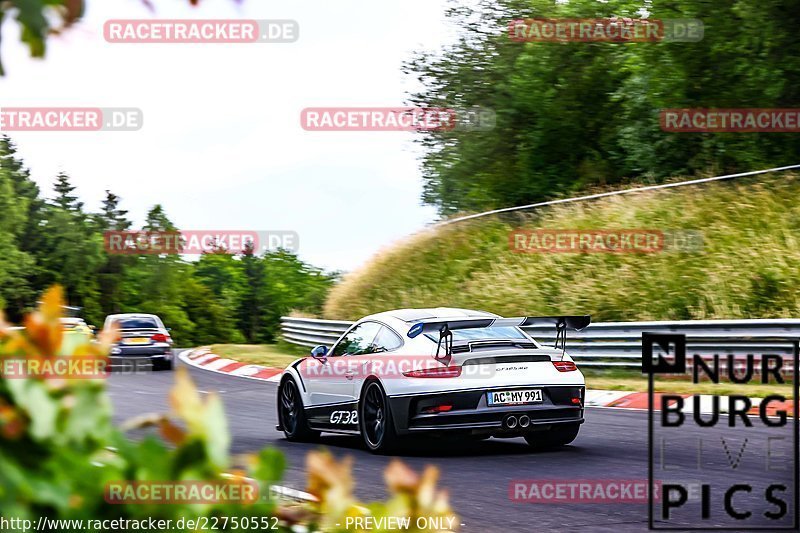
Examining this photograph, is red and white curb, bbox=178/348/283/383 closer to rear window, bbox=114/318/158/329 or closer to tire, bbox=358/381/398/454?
rear window, bbox=114/318/158/329

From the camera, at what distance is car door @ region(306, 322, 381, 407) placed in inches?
424

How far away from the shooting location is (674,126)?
25219 mm

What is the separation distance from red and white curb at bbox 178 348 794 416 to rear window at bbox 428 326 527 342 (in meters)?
1.65

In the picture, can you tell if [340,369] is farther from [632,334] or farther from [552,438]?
[632,334]

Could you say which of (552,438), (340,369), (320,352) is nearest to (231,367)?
(320,352)

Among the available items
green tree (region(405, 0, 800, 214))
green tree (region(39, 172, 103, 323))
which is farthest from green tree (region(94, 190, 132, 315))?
green tree (region(405, 0, 800, 214))

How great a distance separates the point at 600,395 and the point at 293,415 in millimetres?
5231

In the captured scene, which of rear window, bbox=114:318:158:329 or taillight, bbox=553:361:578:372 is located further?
rear window, bbox=114:318:158:329

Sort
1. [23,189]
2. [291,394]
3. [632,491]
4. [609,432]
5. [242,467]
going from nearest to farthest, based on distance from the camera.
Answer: [242,467] < [632,491] < [609,432] < [291,394] < [23,189]

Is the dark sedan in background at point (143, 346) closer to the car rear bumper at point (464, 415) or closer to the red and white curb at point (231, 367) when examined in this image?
the red and white curb at point (231, 367)

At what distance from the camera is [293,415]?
11945 mm

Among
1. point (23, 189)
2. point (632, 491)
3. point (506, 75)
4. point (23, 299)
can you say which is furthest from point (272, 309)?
point (632, 491)

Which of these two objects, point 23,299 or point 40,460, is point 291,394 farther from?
point 23,299

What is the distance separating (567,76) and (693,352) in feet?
84.7
